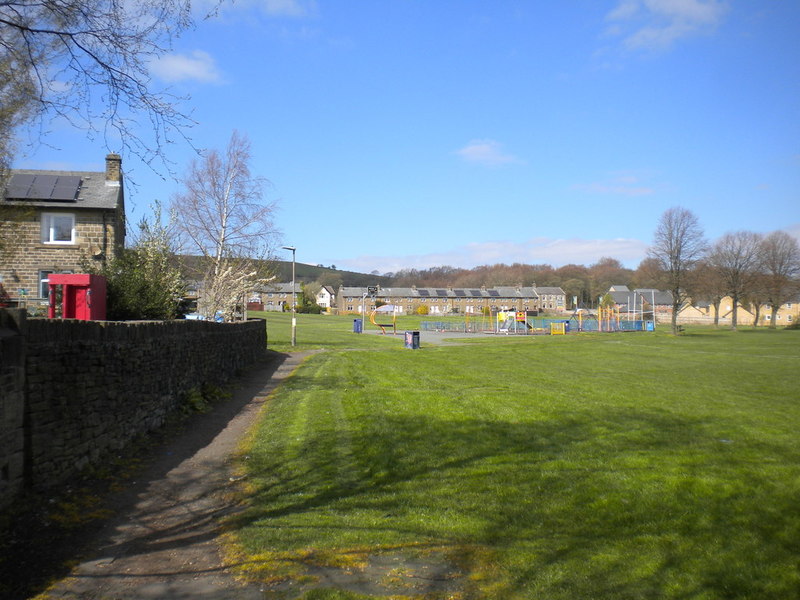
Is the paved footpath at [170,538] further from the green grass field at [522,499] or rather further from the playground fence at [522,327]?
the playground fence at [522,327]

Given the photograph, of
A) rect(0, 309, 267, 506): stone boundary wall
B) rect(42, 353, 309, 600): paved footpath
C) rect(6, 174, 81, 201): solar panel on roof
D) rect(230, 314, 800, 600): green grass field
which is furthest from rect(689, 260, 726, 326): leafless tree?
rect(42, 353, 309, 600): paved footpath

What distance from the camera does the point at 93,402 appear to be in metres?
8.21

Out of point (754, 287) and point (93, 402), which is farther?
point (754, 287)

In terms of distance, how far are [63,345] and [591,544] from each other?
611 centimetres

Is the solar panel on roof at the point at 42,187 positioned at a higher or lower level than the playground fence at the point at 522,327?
higher

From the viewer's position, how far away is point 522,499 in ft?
22.1

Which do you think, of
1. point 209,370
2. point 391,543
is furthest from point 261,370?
point 391,543

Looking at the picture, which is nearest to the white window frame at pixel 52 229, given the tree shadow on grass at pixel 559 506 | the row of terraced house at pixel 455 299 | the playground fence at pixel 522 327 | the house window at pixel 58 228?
the house window at pixel 58 228

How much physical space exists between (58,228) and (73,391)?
25.9m

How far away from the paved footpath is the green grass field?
324mm

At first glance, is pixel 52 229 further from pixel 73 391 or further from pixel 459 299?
pixel 459 299

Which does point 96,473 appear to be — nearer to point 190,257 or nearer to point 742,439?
point 742,439

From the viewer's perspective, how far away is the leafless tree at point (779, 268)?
275 ft

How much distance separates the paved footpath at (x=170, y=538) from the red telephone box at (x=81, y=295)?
620 cm
